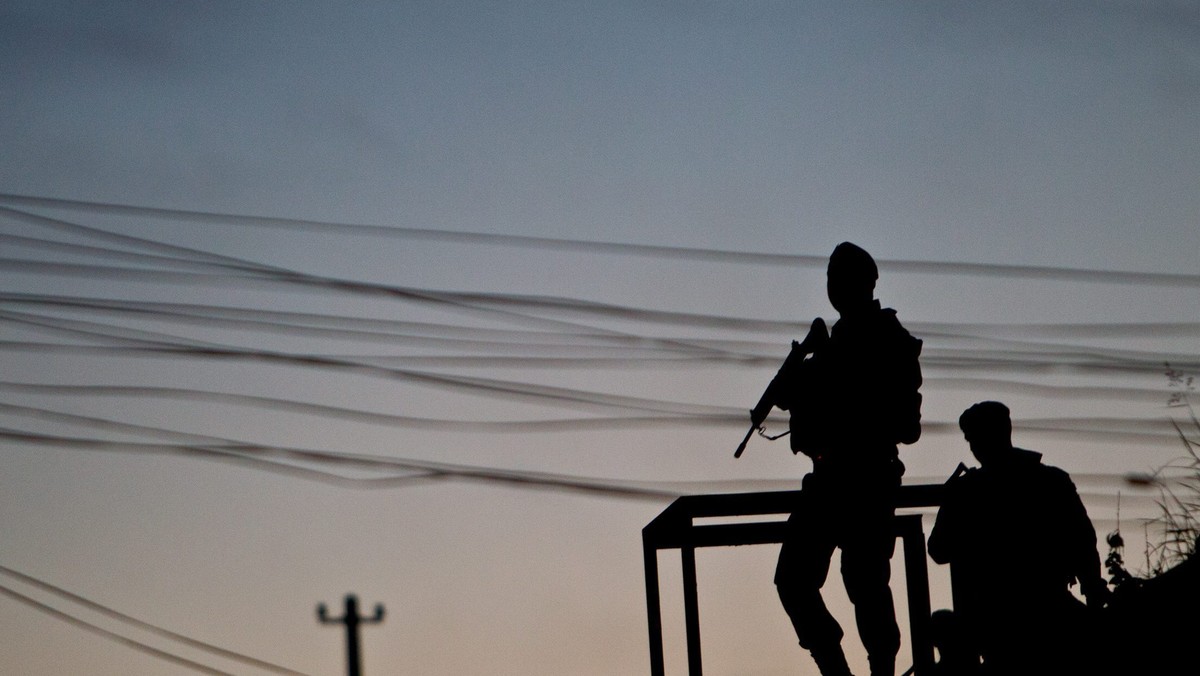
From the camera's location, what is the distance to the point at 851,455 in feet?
16.7

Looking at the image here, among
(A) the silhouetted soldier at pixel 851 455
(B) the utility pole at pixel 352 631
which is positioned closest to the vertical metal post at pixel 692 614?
(A) the silhouetted soldier at pixel 851 455

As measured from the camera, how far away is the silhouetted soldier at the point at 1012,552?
5.37 metres

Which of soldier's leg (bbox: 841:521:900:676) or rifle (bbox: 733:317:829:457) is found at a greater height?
rifle (bbox: 733:317:829:457)

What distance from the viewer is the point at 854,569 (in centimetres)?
514

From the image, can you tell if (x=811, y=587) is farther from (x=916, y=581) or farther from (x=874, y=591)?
(x=916, y=581)

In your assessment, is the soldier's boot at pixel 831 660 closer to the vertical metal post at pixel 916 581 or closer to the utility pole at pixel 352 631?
the vertical metal post at pixel 916 581

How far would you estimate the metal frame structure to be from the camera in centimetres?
535

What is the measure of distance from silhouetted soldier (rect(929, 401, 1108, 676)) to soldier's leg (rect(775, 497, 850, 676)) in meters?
0.55

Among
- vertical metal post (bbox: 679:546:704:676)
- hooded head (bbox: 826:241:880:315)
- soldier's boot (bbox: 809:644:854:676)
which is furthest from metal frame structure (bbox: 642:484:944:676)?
hooded head (bbox: 826:241:880:315)

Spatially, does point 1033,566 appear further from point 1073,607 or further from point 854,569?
point 854,569

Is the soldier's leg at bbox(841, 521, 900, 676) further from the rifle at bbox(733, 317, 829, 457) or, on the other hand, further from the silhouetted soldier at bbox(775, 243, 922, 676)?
the rifle at bbox(733, 317, 829, 457)

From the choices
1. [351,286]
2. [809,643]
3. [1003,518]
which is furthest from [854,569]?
[351,286]

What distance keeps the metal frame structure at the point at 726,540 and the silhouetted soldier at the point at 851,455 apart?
23 centimetres

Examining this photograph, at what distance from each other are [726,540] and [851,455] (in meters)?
0.67
